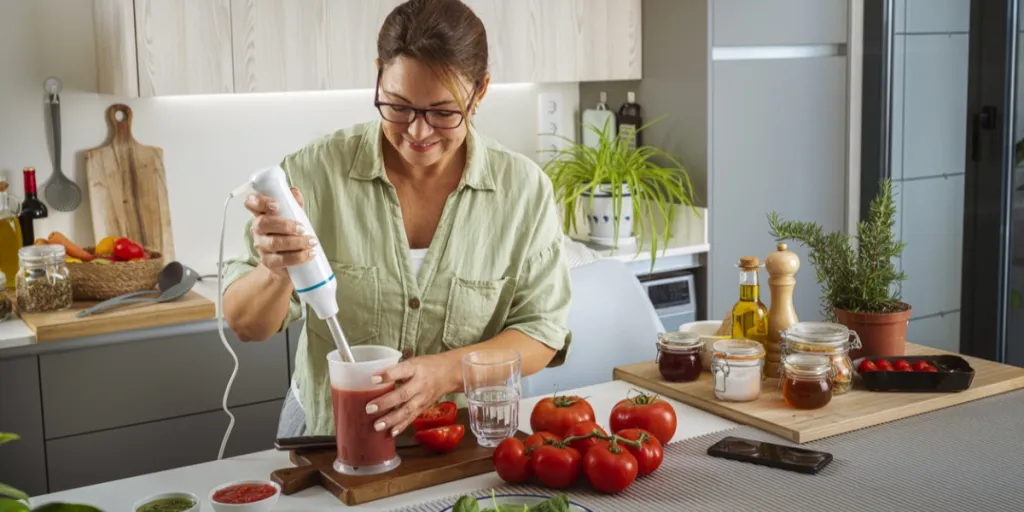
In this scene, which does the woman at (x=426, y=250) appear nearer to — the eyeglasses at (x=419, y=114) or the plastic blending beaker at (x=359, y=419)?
the eyeglasses at (x=419, y=114)

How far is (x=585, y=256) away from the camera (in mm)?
3375

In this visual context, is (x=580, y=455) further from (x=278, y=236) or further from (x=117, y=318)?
(x=117, y=318)

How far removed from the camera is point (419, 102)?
70.7 inches

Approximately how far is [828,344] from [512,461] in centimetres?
69

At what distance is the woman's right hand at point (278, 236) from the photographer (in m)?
1.52

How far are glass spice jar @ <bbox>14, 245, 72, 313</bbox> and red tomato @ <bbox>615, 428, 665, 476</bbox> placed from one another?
180cm

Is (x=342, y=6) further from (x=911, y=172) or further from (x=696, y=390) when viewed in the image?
(x=911, y=172)

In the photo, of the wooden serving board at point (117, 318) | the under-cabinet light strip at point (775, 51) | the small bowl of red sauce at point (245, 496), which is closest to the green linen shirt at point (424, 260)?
the small bowl of red sauce at point (245, 496)

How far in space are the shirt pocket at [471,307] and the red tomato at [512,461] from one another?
483 mm

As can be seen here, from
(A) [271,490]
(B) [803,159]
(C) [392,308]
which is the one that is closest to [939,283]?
(B) [803,159]

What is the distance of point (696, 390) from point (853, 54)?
2345 mm

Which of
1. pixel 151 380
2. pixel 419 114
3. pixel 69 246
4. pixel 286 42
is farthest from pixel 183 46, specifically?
pixel 419 114

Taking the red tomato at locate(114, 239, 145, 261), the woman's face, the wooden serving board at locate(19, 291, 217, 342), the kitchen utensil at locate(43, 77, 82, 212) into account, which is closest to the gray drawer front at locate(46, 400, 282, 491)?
the wooden serving board at locate(19, 291, 217, 342)

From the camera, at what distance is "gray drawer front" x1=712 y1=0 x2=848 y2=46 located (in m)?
3.62
